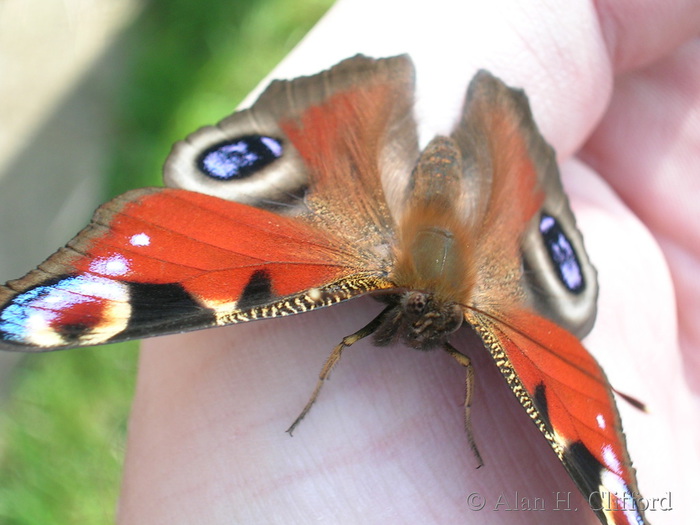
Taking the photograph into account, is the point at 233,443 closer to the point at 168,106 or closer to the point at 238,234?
the point at 238,234

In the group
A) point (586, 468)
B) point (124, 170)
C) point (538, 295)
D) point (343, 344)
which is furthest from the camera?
point (124, 170)

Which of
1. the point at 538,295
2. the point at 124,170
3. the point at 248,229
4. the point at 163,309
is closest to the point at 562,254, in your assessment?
the point at 538,295

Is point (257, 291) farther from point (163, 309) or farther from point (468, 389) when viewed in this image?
point (468, 389)

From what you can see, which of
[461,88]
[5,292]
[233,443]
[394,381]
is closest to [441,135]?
[461,88]

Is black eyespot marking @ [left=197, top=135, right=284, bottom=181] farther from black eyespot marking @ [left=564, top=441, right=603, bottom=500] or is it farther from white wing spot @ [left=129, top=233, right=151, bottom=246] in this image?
black eyespot marking @ [left=564, top=441, right=603, bottom=500]

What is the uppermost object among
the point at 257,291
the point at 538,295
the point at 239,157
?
the point at 239,157

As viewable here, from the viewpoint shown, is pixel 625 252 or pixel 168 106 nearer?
pixel 625 252
